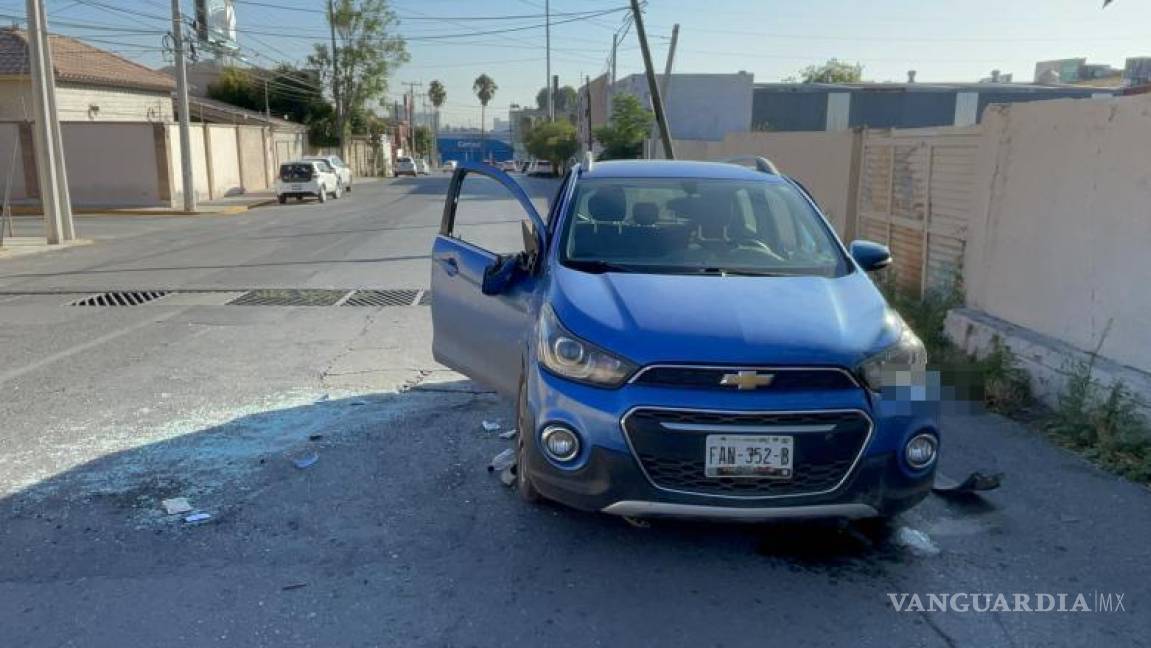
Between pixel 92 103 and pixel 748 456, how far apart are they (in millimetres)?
35050

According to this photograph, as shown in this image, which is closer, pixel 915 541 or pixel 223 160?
pixel 915 541

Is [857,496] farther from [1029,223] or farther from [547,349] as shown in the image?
[1029,223]

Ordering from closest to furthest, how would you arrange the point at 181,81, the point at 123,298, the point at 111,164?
the point at 123,298
the point at 181,81
the point at 111,164

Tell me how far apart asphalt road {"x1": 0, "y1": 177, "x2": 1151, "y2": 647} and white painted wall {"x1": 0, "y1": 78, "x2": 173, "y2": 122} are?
23746mm

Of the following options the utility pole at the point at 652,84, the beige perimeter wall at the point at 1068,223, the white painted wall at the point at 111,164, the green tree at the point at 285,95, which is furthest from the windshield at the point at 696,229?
the green tree at the point at 285,95

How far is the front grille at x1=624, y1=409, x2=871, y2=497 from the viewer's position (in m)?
3.47

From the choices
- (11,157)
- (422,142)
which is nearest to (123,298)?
(11,157)

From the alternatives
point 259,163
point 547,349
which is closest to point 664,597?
point 547,349

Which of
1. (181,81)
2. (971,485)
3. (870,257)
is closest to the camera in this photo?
(971,485)

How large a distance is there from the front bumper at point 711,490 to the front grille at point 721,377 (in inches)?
1.2

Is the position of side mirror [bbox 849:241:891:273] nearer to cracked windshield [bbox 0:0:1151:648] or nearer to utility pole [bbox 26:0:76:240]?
cracked windshield [bbox 0:0:1151:648]

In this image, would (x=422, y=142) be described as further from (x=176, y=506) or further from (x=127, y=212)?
(x=176, y=506)

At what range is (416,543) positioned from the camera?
161 inches

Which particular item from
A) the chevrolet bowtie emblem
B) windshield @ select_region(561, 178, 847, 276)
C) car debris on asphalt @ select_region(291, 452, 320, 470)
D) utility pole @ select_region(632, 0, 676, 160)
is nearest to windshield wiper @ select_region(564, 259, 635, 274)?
windshield @ select_region(561, 178, 847, 276)
